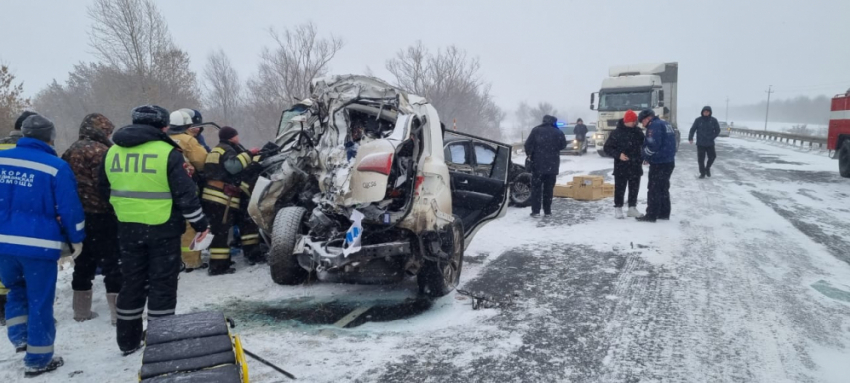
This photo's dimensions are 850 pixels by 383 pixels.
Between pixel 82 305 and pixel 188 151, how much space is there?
2.14 metres

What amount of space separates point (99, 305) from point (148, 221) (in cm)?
203

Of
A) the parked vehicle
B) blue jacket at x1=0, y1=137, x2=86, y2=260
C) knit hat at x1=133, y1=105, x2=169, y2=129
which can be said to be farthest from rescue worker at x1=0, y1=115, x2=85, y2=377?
the parked vehicle

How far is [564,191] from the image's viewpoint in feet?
35.6

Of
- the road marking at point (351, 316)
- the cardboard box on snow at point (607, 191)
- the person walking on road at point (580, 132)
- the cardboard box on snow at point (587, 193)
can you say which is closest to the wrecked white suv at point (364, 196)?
the road marking at point (351, 316)

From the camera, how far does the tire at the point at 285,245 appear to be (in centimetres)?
515

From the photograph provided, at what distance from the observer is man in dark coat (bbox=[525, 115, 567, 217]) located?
8.58 meters

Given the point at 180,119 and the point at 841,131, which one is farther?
the point at 841,131

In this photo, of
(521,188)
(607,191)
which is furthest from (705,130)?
(521,188)

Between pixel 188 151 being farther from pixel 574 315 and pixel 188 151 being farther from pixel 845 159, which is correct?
pixel 845 159

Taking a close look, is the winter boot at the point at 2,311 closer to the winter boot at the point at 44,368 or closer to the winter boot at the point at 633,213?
the winter boot at the point at 44,368

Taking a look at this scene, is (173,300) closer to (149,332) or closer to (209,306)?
(149,332)

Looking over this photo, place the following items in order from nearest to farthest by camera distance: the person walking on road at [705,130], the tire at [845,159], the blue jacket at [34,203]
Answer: the blue jacket at [34,203] < the tire at [845,159] < the person walking on road at [705,130]

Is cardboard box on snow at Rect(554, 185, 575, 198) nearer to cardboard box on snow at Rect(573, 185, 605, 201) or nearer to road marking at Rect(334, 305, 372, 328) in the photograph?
cardboard box on snow at Rect(573, 185, 605, 201)

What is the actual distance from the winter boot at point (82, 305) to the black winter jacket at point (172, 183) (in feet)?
4.20
